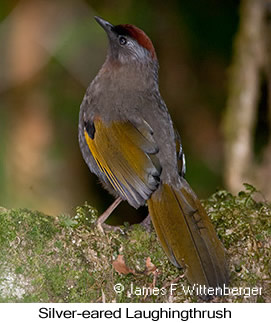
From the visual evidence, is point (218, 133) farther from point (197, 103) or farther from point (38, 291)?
point (38, 291)

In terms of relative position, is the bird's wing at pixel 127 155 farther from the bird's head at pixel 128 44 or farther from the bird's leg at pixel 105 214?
the bird's head at pixel 128 44

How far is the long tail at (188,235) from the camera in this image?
354 centimetres

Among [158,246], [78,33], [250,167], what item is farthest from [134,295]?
[78,33]

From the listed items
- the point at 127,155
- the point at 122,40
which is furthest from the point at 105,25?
the point at 127,155

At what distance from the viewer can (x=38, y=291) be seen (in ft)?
11.4

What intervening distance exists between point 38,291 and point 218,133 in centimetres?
550

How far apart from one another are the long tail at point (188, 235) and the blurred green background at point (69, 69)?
332 centimetres

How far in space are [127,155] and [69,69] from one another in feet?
12.3

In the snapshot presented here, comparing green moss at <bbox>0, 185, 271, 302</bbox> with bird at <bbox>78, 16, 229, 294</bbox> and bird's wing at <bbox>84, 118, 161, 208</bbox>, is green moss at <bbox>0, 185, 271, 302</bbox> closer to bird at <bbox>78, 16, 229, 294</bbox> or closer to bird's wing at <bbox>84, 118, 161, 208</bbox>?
bird at <bbox>78, 16, 229, 294</bbox>

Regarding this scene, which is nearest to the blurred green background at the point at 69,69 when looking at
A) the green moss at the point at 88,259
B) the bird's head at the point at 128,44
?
the bird's head at the point at 128,44

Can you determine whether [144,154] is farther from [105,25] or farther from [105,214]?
[105,25]

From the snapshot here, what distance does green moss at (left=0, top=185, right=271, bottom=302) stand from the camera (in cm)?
350

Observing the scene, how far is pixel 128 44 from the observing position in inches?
200

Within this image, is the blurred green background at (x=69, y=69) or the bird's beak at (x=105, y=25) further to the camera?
the blurred green background at (x=69, y=69)
